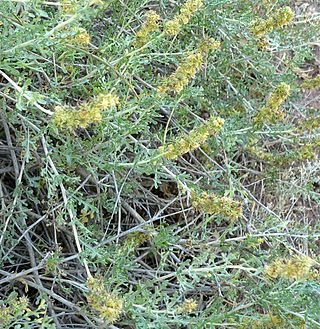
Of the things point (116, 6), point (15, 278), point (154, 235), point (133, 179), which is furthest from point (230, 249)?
point (116, 6)

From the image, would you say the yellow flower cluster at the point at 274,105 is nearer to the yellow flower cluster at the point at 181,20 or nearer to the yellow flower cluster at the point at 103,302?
the yellow flower cluster at the point at 181,20

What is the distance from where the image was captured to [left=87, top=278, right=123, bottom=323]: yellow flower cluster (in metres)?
1.21

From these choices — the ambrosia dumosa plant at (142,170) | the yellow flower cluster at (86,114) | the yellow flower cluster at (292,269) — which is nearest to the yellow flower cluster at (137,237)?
the ambrosia dumosa plant at (142,170)

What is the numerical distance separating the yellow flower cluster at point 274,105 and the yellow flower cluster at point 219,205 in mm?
313

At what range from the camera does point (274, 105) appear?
5.19ft

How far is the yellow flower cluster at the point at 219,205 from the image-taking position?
1.41 metres

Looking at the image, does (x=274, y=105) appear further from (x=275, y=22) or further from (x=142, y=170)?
(x=142, y=170)

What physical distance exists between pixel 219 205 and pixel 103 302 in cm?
37

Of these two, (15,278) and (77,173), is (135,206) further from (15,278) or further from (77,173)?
(15,278)

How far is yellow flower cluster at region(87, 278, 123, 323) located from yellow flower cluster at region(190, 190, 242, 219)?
1.03ft

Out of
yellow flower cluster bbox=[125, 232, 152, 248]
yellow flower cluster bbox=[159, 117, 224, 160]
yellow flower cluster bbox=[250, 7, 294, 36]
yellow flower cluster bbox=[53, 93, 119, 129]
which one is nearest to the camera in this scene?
yellow flower cluster bbox=[53, 93, 119, 129]

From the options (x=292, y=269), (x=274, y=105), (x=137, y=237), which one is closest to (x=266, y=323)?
(x=292, y=269)

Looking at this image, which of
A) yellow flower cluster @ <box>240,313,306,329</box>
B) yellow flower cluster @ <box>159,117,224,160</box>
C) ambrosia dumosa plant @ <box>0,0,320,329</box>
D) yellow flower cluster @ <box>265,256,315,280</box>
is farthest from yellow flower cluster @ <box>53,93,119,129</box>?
yellow flower cluster @ <box>240,313,306,329</box>

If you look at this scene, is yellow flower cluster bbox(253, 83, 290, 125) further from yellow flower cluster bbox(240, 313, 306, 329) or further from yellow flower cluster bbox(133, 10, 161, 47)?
yellow flower cluster bbox(240, 313, 306, 329)
